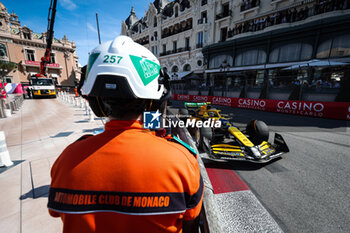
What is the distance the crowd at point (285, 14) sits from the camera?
1313cm

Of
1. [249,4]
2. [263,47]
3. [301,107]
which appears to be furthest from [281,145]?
[249,4]

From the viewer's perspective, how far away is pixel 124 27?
44.0 m

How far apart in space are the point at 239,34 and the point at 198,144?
19.8m

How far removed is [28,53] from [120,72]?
46971mm

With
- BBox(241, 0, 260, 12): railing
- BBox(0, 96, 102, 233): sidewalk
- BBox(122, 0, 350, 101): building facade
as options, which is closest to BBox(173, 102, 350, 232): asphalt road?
BBox(0, 96, 102, 233): sidewalk

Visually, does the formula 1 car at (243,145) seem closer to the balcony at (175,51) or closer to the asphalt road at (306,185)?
the asphalt road at (306,185)

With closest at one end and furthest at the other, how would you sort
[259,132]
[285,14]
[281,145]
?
[281,145]
[259,132]
[285,14]

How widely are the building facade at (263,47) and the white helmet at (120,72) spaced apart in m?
12.3

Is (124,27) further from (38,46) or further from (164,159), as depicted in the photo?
(164,159)

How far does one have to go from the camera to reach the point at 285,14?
618 inches

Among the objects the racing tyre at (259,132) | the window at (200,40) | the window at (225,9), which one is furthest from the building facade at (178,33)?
the racing tyre at (259,132)

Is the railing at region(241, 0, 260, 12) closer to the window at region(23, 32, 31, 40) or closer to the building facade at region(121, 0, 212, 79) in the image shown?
Answer: the building facade at region(121, 0, 212, 79)

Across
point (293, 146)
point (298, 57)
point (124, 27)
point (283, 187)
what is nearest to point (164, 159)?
point (283, 187)

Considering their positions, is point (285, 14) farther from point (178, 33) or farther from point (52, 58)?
point (52, 58)
